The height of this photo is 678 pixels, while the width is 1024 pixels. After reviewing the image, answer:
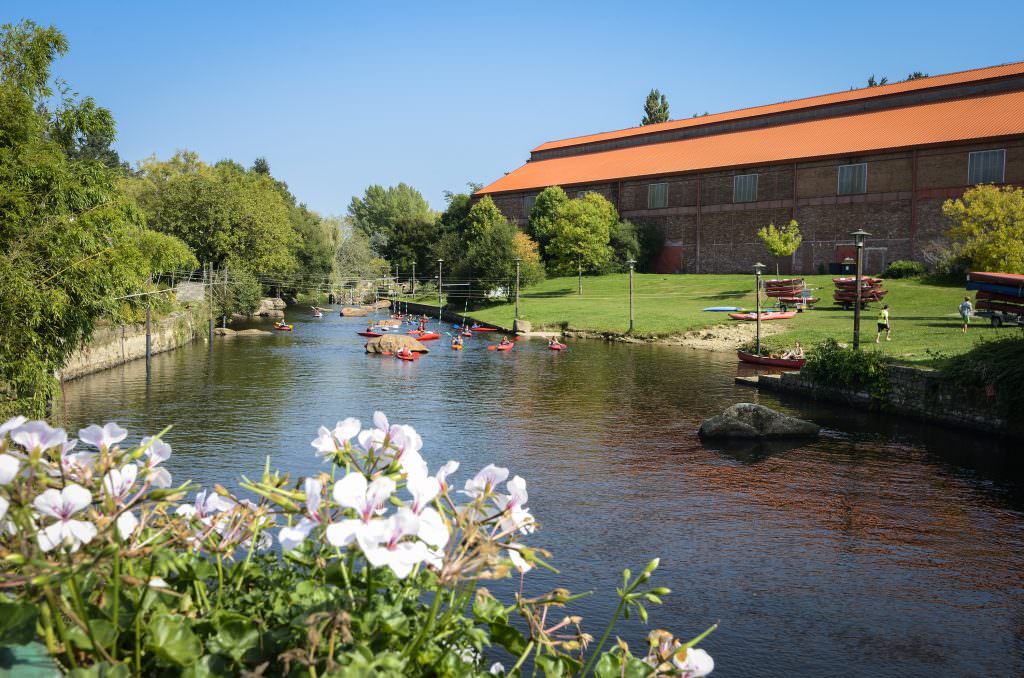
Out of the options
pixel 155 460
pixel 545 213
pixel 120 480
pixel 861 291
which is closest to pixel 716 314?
pixel 861 291

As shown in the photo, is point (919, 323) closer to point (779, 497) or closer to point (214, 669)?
point (779, 497)

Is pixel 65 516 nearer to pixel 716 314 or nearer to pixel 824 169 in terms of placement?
pixel 716 314

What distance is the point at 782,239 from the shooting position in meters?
63.8

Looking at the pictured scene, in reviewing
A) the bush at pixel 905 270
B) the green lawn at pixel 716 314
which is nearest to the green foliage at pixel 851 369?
the green lawn at pixel 716 314

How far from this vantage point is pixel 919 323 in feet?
136

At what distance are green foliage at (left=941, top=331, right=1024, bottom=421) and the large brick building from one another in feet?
130

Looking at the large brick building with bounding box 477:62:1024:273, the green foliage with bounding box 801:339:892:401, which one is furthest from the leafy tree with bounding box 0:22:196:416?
the large brick building with bounding box 477:62:1024:273

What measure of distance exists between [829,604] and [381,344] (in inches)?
1394

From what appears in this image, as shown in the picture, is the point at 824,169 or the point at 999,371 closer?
Answer: the point at 999,371

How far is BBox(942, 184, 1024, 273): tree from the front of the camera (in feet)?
153

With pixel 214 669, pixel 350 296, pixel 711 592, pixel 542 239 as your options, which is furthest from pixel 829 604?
pixel 350 296

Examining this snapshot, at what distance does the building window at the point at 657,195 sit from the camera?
76.9 m

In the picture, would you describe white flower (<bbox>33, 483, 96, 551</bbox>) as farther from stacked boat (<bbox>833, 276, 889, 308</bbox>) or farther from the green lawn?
stacked boat (<bbox>833, 276, 889, 308</bbox>)

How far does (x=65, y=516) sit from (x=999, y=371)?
24.1 m
